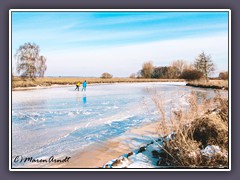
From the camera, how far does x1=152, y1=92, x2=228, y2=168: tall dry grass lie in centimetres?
387

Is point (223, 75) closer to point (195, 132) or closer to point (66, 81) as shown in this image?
point (195, 132)

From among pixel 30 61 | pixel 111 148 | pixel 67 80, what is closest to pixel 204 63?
pixel 111 148

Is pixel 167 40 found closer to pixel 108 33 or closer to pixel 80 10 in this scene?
pixel 108 33

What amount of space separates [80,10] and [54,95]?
2.26 m

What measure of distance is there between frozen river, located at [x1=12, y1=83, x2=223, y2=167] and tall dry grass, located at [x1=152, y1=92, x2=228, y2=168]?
250 millimetres

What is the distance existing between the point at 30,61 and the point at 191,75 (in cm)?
246

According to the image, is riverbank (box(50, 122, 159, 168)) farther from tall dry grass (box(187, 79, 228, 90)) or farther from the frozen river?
tall dry grass (box(187, 79, 228, 90))

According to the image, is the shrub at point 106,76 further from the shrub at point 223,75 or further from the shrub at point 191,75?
the shrub at point 223,75

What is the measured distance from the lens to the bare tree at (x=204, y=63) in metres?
4.22

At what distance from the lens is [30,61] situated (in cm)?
429

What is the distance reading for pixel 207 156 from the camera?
12.6 feet

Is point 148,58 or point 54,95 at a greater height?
point 148,58

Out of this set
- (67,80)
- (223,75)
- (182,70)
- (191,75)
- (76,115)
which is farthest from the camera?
(76,115)
